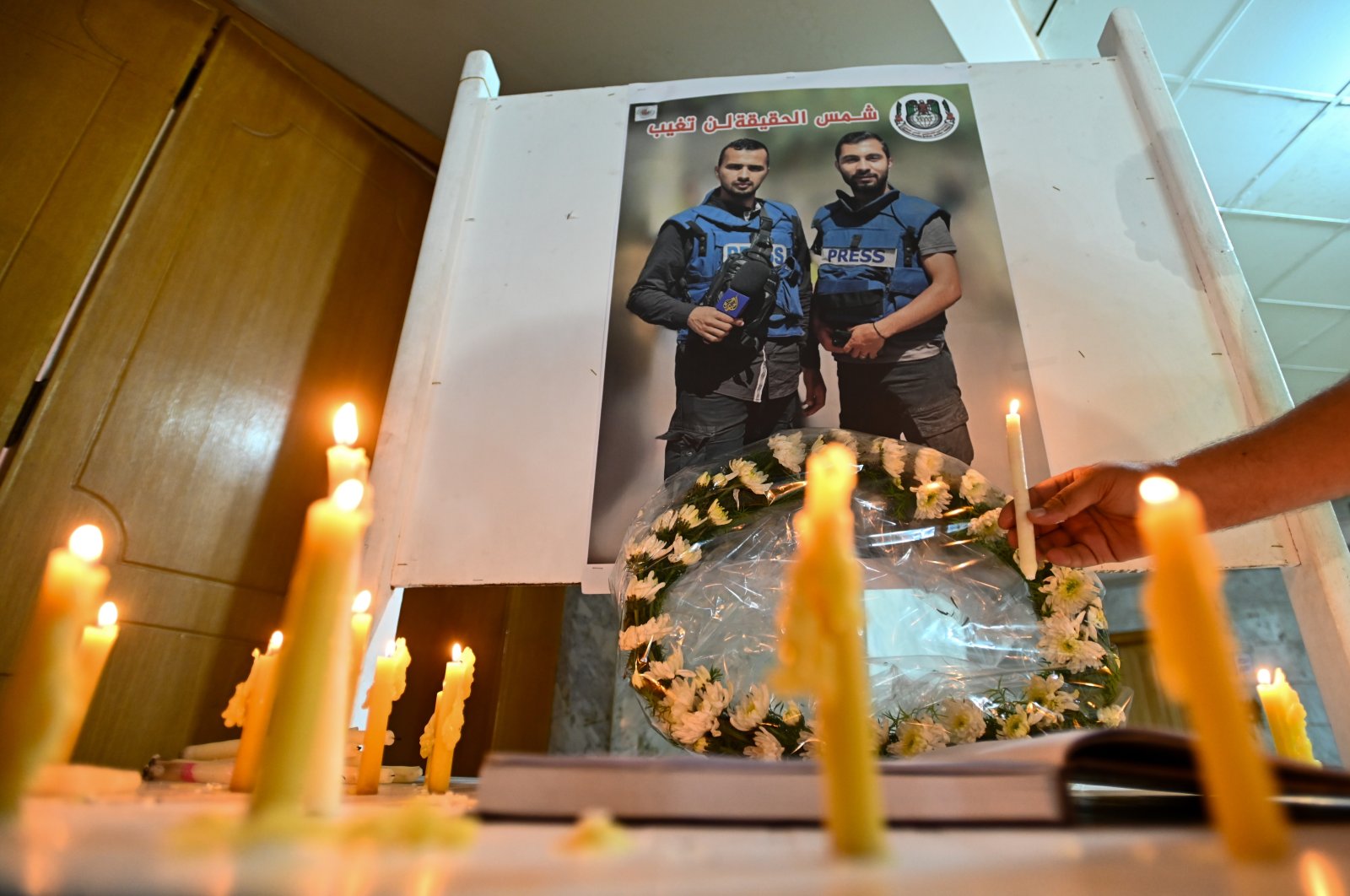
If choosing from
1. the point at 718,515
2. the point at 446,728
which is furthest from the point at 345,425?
the point at 718,515

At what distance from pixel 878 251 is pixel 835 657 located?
1292 millimetres

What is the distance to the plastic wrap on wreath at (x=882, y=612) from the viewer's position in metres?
0.91

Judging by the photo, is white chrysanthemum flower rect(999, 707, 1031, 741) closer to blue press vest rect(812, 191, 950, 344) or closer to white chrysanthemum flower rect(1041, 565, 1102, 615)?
white chrysanthemum flower rect(1041, 565, 1102, 615)

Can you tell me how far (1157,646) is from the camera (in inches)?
12.7

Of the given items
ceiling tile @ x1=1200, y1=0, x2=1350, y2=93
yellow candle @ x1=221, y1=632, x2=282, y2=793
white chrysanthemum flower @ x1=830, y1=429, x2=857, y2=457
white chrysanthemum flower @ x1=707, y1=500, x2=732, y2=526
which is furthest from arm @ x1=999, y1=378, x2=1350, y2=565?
ceiling tile @ x1=1200, y1=0, x2=1350, y2=93

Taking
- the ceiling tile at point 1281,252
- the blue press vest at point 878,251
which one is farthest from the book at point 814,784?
the ceiling tile at point 1281,252

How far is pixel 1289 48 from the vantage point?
238 cm

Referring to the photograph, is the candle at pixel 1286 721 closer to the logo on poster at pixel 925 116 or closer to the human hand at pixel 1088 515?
the human hand at pixel 1088 515

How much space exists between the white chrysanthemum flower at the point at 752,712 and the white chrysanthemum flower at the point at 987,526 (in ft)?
1.19

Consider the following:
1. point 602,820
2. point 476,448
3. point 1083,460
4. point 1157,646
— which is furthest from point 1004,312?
point 602,820

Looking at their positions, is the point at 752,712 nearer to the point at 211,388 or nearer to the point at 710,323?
the point at 710,323

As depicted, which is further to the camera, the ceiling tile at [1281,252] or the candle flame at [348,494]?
the ceiling tile at [1281,252]

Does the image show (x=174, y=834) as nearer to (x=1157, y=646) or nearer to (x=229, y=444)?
(x=1157, y=646)

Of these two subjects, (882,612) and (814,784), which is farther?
(882,612)
